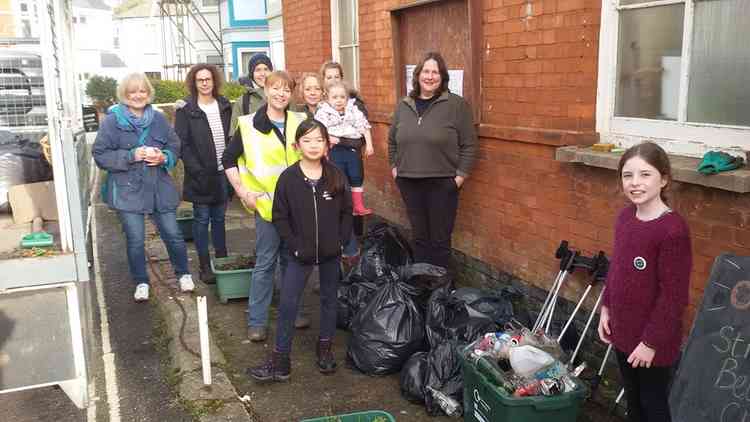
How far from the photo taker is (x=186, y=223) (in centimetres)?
723

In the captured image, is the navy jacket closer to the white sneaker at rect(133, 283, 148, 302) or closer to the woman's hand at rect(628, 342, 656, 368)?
the white sneaker at rect(133, 283, 148, 302)

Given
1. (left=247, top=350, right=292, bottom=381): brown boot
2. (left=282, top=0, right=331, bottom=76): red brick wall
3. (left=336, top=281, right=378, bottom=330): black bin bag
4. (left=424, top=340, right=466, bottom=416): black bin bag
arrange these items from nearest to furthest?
(left=424, top=340, right=466, bottom=416): black bin bag → (left=247, top=350, right=292, bottom=381): brown boot → (left=336, top=281, right=378, bottom=330): black bin bag → (left=282, top=0, right=331, bottom=76): red brick wall

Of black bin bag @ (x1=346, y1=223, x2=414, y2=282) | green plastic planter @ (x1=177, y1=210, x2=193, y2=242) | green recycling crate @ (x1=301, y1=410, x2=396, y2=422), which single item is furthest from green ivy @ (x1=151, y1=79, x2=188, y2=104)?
green recycling crate @ (x1=301, y1=410, x2=396, y2=422)

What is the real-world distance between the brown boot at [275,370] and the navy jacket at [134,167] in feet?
6.06

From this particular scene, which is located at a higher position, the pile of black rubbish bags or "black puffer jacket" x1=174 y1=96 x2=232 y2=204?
"black puffer jacket" x1=174 y1=96 x2=232 y2=204

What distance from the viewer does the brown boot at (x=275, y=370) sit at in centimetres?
404

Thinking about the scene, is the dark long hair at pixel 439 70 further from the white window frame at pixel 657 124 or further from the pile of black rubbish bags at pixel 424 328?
the pile of black rubbish bags at pixel 424 328

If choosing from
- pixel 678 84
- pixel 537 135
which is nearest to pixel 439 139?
pixel 537 135

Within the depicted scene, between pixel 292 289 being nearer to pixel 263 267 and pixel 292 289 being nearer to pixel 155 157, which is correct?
pixel 263 267

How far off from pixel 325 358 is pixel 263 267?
0.80 meters

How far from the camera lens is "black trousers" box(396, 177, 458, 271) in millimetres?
4824

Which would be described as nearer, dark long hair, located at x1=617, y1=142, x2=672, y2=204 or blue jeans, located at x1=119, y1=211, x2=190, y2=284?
dark long hair, located at x1=617, y1=142, x2=672, y2=204

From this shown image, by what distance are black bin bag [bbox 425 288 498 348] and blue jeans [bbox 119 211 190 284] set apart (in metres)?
2.41

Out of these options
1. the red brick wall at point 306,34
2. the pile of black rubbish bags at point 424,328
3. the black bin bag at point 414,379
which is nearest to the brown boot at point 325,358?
the pile of black rubbish bags at point 424,328
